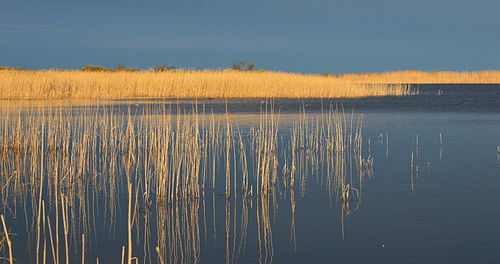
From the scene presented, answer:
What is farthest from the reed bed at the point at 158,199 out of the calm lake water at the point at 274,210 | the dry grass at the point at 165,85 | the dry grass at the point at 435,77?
the dry grass at the point at 435,77

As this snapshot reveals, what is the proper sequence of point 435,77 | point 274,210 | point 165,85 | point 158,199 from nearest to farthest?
point 274,210 → point 158,199 → point 165,85 → point 435,77

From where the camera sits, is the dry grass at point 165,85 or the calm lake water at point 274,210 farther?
the dry grass at point 165,85

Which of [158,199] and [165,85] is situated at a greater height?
[165,85]

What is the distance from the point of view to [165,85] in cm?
2362

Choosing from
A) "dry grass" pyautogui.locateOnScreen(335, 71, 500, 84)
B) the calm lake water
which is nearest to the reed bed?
the calm lake water

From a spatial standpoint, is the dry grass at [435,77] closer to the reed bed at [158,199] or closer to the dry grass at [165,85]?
the dry grass at [165,85]

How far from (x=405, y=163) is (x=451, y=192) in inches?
76.6

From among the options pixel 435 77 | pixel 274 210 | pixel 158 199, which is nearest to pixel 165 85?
pixel 158 199

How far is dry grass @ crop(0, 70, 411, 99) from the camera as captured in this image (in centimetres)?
2161

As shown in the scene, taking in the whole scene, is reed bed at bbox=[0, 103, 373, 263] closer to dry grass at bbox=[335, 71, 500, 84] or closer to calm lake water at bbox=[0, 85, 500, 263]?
calm lake water at bbox=[0, 85, 500, 263]

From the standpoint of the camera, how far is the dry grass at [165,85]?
21.6 m

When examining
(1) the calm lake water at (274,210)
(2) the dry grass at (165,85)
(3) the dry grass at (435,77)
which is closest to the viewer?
(1) the calm lake water at (274,210)

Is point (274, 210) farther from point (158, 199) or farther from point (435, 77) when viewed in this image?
point (435, 77)

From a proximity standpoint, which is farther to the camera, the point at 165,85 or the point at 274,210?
the point at 165,85
